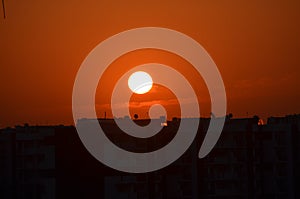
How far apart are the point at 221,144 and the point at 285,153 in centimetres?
398

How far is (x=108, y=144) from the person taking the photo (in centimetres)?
5247

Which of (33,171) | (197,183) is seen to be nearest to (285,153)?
(197,183)

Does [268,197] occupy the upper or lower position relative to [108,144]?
lower

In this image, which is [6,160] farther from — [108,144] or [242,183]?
[242,183]

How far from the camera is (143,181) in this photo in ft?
154

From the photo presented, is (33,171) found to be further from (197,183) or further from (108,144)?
(197,183)

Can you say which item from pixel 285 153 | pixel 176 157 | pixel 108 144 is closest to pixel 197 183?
pixel 176 157

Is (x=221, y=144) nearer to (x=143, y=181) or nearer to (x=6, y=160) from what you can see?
(x=143, y=181)

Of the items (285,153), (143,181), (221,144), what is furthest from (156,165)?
(285,153)

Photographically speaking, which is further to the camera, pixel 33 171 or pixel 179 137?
pixel 33 171

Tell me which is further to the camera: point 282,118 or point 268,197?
point 282,118

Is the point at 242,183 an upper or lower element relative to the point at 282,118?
lower

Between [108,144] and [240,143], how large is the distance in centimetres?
1133

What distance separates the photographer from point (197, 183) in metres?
45.7
